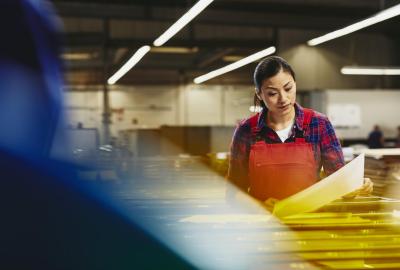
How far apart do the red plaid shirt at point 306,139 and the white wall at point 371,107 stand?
43.0 ft

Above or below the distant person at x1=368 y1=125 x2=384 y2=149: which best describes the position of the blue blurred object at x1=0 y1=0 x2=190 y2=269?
above

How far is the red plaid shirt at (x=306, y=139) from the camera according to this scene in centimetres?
194

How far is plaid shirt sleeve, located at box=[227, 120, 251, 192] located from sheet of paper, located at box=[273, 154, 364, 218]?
0.77 meters

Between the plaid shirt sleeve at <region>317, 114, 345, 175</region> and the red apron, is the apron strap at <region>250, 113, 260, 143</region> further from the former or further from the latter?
the plaid shirt sleeve at <region>317, 114, 345, 175</region>

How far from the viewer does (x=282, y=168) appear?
194cm

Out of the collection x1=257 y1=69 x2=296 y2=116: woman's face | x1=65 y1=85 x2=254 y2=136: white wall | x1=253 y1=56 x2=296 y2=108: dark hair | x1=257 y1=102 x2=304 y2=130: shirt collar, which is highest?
x1=65 y1=85 x2=254 y2=136: white wall

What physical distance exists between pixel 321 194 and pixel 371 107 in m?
14.9

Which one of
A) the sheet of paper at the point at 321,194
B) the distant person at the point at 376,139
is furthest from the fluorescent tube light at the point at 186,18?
the distant person at the point at 376,139

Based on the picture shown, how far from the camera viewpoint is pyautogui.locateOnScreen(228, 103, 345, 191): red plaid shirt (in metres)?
1.94

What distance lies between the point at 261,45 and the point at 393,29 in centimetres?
539

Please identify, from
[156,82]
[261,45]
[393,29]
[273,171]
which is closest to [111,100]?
[156,82]

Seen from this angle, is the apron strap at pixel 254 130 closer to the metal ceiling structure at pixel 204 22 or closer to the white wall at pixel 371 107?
the metal ceiling structure at pixel 204 22

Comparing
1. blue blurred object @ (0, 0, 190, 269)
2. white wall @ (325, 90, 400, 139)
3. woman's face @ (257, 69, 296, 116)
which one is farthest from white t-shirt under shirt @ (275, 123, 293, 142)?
white wall @ (325, 90, 400, 139)

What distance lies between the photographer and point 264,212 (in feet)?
4.47
